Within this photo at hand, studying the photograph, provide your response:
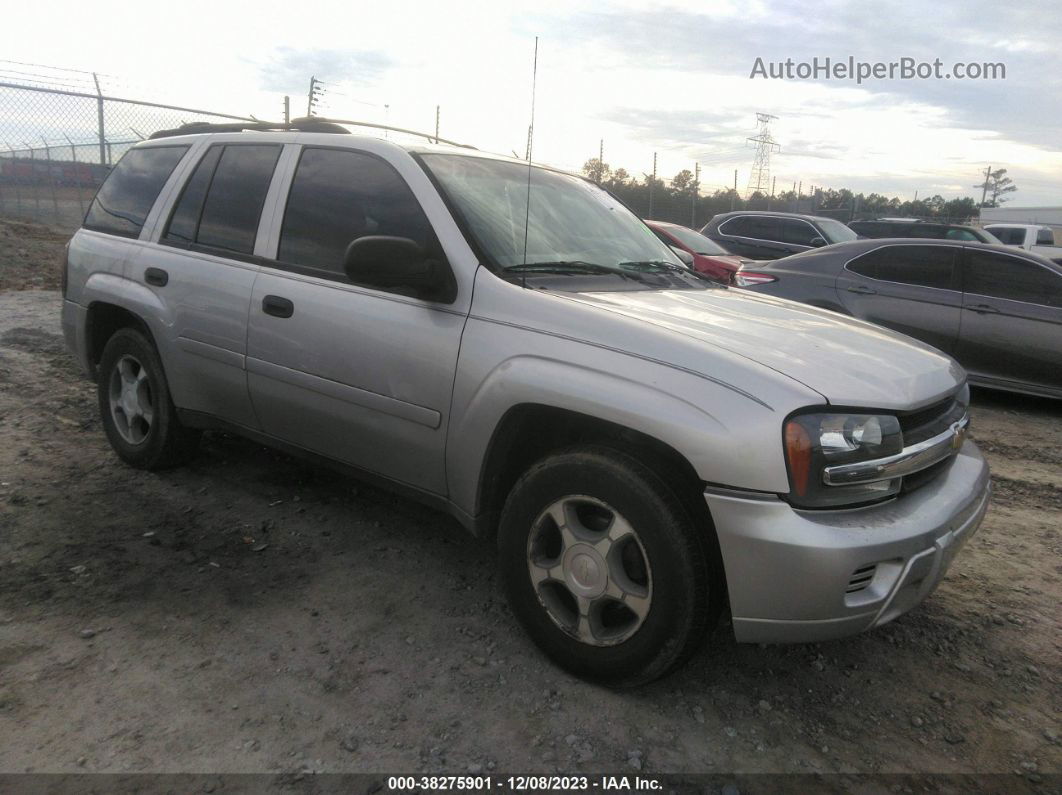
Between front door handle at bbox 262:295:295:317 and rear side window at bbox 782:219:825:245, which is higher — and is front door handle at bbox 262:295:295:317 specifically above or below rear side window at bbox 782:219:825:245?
below

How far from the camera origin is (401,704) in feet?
8.34

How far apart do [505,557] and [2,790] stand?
153 centimetres

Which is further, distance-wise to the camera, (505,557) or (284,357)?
(284,357)

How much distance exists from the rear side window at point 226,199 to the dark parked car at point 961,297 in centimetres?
483

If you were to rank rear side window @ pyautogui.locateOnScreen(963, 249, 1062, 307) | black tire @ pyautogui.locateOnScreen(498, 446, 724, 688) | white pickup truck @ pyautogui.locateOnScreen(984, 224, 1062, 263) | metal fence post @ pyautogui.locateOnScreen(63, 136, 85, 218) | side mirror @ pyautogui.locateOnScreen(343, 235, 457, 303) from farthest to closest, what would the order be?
1. white pickup truck @ pyautogui.locateOnScreen(984, 224, 1062, 263)
2. metal fence post @ pyautogui.locateOnScreen(63, 136, 85, 218)
3. rear side window @ pyautogui.locateOnScreen(963, 249, 1062, 307)
4. side mirror @ pyautogui.locateOnScreen(343, 235, 457, 303)
5. black tire @ pyautogui.locateOnScreen(498, 446, 724, 688)

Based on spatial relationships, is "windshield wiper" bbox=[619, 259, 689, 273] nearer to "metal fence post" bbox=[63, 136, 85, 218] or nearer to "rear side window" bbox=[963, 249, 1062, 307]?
"rear side window" bbox=[963, 249, 1062, 307]

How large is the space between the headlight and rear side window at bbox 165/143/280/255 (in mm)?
2572

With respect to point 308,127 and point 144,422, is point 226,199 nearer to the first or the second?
point 308,127

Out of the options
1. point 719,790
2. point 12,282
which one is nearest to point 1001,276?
point 719,790

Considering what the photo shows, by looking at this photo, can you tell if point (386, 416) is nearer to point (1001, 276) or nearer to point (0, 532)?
point (0, 532)

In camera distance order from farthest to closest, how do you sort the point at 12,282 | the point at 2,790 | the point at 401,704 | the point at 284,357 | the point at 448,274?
the point at 12,282 → the point at 284,357 → the point at 448,274 → the point at 401,704 → the point at 2,790

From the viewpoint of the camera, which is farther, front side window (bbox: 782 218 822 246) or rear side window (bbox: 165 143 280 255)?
front side window (bbox: 782 218 822 246)

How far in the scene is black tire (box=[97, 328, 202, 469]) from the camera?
13.5 feet

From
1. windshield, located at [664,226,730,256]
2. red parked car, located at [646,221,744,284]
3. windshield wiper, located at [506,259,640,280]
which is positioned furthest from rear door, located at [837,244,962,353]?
windshield wiper, located at [506,259,640,280]
